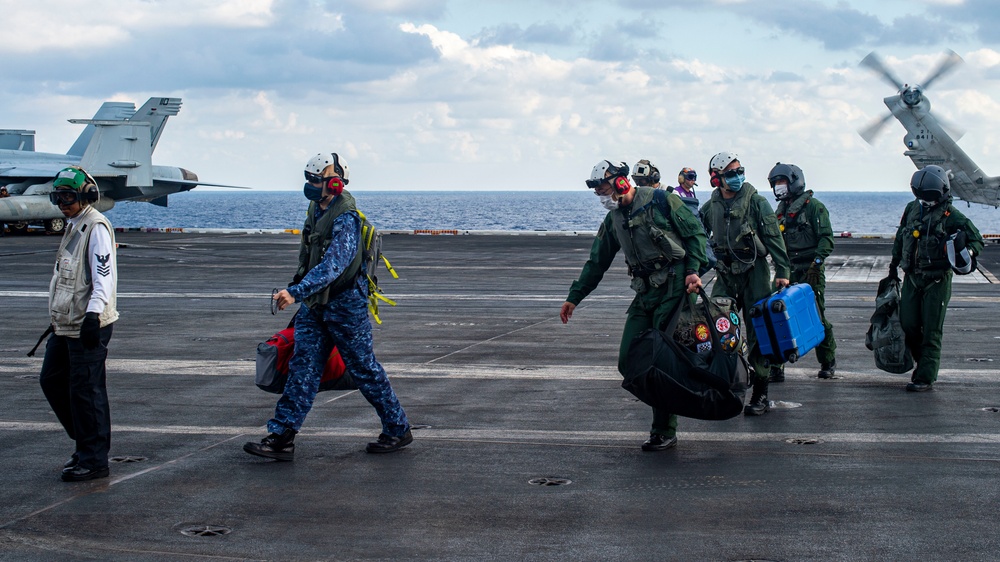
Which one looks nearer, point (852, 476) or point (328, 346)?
point (852, 476)

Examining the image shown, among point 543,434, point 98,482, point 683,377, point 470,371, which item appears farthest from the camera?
point 470,371

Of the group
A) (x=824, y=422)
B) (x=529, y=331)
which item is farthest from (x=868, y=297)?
(x=824, y=422)

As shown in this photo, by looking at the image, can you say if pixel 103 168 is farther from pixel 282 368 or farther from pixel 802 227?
pixel 282 368

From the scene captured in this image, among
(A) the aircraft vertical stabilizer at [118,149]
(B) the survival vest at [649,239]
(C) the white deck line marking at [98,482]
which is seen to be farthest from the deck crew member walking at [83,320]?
(A) the aircraft vertical stabilizer at [118,149]

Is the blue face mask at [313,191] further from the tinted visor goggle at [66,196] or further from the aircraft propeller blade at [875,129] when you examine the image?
the aircraft propeller blade at [875,129]

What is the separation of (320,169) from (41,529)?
2841 millimetres

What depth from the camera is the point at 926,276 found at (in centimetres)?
939

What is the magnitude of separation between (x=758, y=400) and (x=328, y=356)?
3.48 metres

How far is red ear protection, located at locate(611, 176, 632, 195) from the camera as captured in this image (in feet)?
24.4

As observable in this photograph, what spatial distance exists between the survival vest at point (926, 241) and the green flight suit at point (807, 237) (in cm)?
75

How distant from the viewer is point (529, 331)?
13.5 meters

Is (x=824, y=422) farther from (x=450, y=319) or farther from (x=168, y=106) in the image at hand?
(x=168, y=106)

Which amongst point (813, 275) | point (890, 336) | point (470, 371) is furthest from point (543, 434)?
point (813, 275)

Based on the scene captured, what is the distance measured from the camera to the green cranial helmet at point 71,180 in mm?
6535
